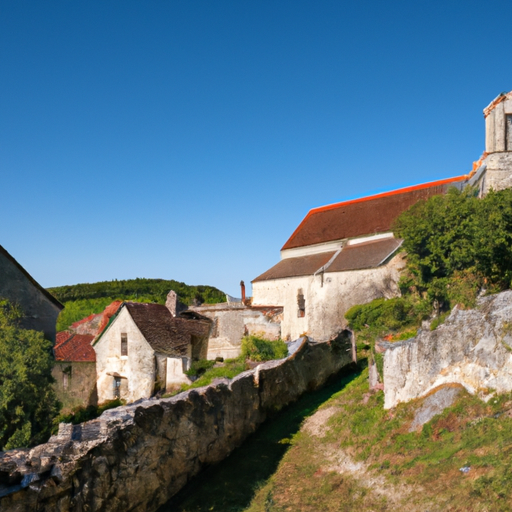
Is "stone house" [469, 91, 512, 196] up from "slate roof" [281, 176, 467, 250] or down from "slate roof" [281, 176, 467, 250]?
up

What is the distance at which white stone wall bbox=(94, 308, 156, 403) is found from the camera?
1147 inches

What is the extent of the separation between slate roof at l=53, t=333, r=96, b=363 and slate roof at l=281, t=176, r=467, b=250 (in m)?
16.0

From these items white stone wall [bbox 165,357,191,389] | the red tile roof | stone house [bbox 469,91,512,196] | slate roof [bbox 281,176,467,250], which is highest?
stone house [bbox 469,91,512,196]

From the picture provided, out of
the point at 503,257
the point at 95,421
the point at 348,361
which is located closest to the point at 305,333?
the point at 348,361

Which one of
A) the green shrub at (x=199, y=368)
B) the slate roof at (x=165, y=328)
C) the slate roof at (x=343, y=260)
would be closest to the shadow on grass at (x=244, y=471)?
the green shrub at (x=199, y=368)

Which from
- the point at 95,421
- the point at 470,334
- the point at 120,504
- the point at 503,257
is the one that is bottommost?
the point at 120,504

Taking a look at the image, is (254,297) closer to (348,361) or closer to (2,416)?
(348,361)

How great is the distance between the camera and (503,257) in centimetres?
2233

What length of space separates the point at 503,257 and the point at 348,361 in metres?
7.16

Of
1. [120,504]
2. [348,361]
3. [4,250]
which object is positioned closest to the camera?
[120,504]

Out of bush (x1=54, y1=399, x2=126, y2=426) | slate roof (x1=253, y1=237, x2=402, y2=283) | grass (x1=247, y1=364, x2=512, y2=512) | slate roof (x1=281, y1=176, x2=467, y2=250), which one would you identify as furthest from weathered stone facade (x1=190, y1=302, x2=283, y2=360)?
grass (x1=247, y1=364, x2=512, y2=512)

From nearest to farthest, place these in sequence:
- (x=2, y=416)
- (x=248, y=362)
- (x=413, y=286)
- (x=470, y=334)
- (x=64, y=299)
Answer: (x=470, y=334) < (x=2, y=416) < (x=248, y=362) < (x=413, y=286) < (x=64, y=299)

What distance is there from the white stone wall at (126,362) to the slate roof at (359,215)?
50.9ft

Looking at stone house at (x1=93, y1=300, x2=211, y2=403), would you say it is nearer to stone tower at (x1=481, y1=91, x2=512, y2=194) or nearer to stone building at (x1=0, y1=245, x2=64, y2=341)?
stone building at (x1=0, y1=245, x2=64, y2=341)
